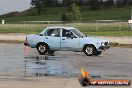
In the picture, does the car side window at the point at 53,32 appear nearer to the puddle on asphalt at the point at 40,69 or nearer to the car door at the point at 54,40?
the car door at the point at 54,40

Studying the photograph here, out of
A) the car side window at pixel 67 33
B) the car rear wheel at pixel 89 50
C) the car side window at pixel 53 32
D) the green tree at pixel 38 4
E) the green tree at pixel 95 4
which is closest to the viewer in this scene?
the car rear wheel at pixel 89 50

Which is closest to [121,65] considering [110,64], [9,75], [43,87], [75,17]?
[110,64]

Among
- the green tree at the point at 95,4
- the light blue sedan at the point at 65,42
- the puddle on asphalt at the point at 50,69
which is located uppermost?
the green tree at the point at 95,4

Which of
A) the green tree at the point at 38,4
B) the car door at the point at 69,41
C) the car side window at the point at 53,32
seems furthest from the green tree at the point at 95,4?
the car door at the point at 69,41

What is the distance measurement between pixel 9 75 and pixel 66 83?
2.63 metres

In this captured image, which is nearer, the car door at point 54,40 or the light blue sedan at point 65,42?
the light blue sedan at point 65,42

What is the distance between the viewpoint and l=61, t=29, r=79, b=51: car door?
2633 cm

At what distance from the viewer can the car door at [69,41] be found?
26.3 meters

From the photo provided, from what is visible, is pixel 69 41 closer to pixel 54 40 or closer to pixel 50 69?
pixel 54 40

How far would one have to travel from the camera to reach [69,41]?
2642cm

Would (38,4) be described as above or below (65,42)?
above

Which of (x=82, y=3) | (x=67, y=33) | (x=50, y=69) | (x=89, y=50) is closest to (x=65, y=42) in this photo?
(x=67, y=33)

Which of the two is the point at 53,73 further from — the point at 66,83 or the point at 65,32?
the point at 65,32

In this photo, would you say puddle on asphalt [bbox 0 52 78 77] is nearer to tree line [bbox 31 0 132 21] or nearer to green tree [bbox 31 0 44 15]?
tree line [bbox 31 0 132 21]
